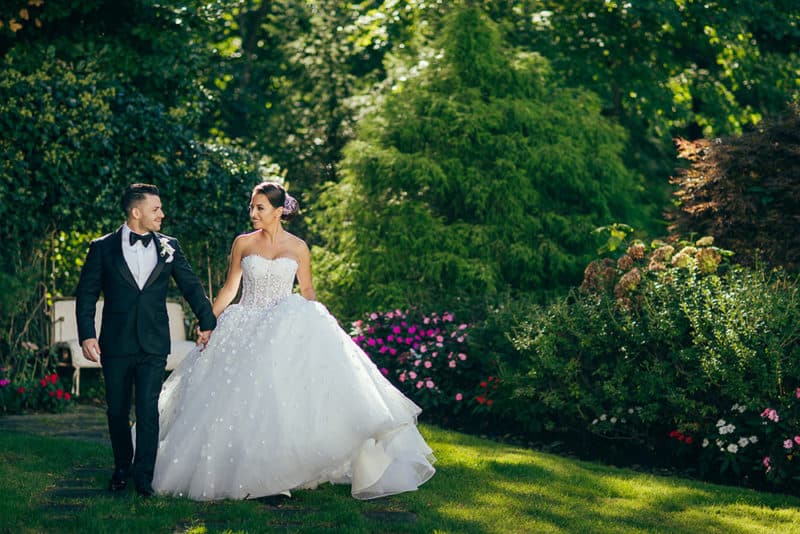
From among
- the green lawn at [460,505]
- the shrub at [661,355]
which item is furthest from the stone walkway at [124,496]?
the shrub at [661,355]

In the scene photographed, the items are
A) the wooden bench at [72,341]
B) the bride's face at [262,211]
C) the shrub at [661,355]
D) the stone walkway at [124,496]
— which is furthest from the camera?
the wooden bench at [72,341]

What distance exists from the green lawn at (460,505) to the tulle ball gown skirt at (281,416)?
0.51 feet

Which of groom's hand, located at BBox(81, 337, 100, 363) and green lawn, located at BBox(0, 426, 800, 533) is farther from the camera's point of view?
groom's hand, located at BBox(81, 337, 100, 363)

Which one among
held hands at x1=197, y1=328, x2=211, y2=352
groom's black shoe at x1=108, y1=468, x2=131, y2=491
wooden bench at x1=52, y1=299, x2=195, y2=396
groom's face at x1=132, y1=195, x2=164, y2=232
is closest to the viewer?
groom's face at x1=132, y1=195, x2=164, y2=232

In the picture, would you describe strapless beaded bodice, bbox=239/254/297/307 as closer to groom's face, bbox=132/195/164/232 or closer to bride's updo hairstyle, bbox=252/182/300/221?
bride's updo hairstyle, bbox=252/182/300/221

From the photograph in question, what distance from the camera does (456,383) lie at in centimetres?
1005

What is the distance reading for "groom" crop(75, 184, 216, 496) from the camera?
573 centimetres

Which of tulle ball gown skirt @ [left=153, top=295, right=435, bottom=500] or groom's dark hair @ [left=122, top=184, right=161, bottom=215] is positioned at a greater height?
groom's dark hair @ [left=122, top=184, right=161, bottom=215]

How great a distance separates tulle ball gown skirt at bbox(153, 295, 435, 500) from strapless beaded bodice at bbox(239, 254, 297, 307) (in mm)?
101

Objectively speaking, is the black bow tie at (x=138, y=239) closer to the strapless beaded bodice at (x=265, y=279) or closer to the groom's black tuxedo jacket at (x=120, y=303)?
the groom's black tuxedo jacket at (x=120, y=303)

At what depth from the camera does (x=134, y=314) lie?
574 centimetres

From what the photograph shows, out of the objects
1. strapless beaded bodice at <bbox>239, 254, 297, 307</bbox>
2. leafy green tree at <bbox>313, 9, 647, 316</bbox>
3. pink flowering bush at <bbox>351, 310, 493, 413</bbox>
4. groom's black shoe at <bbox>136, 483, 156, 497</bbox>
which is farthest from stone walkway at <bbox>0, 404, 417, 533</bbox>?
leafy green tree at <bbox>313, 9, 647, 316</bbox>

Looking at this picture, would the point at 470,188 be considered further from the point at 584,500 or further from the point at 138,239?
the point at 138,239

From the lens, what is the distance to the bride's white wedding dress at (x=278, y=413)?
18.3 ft
